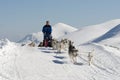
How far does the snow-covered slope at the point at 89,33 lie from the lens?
14138 cm

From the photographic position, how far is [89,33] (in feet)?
512

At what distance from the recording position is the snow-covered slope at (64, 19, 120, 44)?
464 ft

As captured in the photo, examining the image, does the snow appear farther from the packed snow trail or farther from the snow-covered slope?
the snow-covered slope

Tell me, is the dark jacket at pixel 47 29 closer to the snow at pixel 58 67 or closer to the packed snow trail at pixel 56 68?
the snow at pixel 58 67

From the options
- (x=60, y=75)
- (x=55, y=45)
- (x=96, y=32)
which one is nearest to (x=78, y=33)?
(x=96, y=32)

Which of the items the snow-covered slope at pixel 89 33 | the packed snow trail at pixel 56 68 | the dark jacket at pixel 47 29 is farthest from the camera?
the snow-covered slope at pixel 89 33

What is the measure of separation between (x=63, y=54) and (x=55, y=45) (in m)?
3.14

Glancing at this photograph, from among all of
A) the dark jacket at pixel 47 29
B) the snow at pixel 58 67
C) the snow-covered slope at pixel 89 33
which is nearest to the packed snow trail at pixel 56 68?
the snow at pixel 58 67

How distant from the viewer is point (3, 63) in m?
16.4

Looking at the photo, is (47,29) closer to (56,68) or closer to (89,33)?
(56,68)

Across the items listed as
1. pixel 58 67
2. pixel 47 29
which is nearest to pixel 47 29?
pixel 47 29

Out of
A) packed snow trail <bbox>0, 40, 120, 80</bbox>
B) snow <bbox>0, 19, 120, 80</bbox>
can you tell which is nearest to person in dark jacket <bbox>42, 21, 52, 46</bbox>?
snow <bbox>0, 19, 120, 80</bbox>

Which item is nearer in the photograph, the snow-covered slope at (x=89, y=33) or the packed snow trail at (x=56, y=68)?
the packed snow trail at (x=56, y=68)

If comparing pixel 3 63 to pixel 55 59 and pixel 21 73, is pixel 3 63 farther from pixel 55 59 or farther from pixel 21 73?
pixel 55 59
